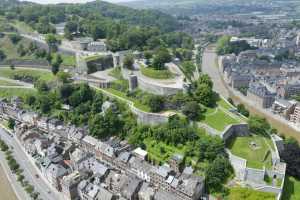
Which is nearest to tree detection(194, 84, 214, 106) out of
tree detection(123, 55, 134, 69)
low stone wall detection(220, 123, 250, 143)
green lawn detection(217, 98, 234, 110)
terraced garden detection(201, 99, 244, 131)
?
terraced garden detection(201, 99, 244, 131)

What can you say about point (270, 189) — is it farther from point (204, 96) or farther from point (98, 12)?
point (98, 12)

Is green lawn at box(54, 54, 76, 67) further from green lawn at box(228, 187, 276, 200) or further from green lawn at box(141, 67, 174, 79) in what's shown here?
green lawn at box(228, 187, 276, 200)

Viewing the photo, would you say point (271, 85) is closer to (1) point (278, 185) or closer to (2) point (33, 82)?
(1) point (278, 185)

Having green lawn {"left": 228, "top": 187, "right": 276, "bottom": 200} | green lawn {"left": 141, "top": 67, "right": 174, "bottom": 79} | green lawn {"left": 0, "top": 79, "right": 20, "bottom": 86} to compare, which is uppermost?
green lawn {"left": 141, "top": 67, "right": 174, "bottom": 79}

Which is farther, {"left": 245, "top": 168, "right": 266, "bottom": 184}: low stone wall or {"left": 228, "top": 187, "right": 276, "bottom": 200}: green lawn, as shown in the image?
{"left": 245, "top": 168, "right": 266, "bottom": 184}: low stone wall

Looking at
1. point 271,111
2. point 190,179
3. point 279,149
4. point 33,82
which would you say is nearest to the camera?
point 190,179

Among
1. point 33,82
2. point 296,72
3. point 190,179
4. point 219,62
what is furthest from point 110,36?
point 190,179
